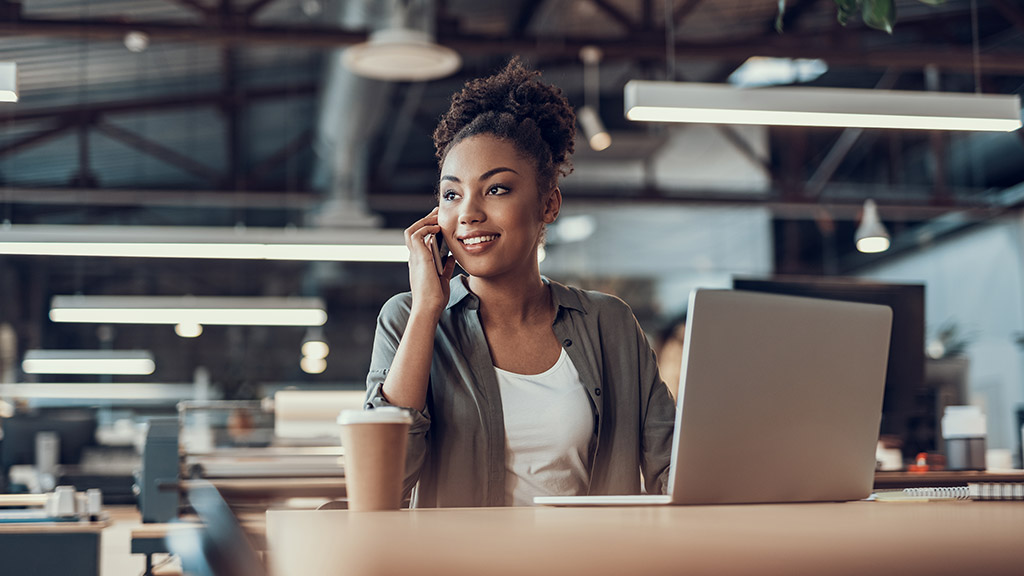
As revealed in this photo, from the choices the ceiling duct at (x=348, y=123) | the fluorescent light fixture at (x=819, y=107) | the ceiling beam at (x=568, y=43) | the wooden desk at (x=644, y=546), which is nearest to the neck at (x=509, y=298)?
the wooden desk at (x=644, y=546)

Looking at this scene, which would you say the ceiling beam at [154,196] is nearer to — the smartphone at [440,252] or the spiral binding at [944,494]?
the smartphone at [440,252]

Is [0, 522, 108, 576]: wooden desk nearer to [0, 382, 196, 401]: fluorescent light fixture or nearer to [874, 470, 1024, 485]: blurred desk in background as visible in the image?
[874, 470, 1024, 485]: blurred desk in background

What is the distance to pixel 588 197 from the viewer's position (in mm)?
10711

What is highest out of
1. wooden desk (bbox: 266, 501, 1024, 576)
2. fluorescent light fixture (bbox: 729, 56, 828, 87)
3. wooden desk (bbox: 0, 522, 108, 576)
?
fluorescent light fixture (bbox: 729, 56, 828, 87)

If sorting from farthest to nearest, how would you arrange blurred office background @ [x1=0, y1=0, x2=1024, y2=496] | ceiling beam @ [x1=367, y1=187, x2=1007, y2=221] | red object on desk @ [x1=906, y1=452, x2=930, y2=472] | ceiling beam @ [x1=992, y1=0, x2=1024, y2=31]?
ceiling beam @ [x1=367, y1=187, x2=1007, y2=221]
blurred office background @ [x1=0, y1=0, x2=1024, y2=496]
ceiling beam @ [x1=992, y1=0, x2=1024, y2=31]
red object on desk @ [x1=906, y1=452, x2=930, y2=472]

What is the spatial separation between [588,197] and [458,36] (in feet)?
13.3

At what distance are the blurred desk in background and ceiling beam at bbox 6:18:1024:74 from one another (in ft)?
14.6

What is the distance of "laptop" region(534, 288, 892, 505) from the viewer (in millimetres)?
1205

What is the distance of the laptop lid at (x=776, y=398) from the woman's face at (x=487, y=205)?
0.47 meters

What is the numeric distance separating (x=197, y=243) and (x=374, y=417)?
4.79m

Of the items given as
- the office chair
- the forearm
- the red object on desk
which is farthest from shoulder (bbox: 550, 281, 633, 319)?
the red object on desk

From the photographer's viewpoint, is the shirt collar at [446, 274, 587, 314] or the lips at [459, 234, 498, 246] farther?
the shirt collar at [446, 274, 587, 314]

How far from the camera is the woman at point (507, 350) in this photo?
5.24ft

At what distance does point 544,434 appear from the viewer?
166 cm
